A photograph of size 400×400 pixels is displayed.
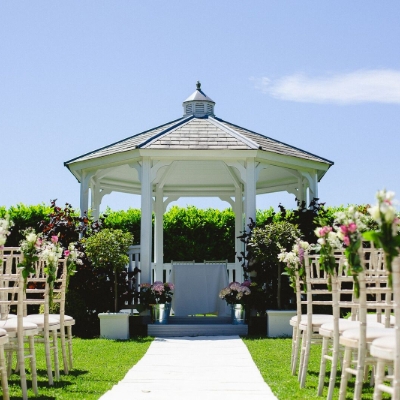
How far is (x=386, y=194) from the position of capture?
3.91m

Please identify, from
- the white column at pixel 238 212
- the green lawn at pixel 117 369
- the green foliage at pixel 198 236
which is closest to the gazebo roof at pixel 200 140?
the white column at pixel 238 212

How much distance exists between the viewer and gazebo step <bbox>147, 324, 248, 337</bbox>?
12.3 metres

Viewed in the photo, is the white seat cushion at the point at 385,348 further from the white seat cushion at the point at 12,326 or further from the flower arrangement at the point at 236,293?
the flower arrangement at the point at 236,293

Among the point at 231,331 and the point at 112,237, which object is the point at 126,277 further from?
the point at 231,331

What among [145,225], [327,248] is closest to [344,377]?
[327,248]

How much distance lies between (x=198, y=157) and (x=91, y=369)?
235 inches

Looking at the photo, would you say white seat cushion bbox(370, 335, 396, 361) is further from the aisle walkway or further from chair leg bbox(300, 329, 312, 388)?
chair leg bbox(300, 329, 312, 388)

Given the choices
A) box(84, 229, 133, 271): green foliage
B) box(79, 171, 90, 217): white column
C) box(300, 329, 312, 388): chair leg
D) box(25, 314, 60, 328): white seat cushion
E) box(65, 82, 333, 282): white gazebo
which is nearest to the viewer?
box(300, 329, 312, 388): chair leg

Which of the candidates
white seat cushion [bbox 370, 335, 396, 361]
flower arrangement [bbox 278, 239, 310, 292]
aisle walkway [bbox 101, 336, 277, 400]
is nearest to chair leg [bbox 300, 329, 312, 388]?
aisle walkway [bbox 101, 336, 277, 400]

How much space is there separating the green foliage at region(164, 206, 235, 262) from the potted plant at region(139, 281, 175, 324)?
648cm

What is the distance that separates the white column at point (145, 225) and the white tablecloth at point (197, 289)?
3.81 ft

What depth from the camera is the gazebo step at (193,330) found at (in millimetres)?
12305

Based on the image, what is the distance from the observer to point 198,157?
1316 cm

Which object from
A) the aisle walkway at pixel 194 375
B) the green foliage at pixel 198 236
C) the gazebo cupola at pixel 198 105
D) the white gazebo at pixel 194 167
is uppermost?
the gazebo cupola at pixel 198 105
